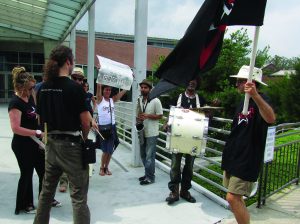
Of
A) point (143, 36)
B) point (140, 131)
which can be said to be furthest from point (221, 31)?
point (143, 36)

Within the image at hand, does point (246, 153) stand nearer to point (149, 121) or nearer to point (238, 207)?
point (238, 207)

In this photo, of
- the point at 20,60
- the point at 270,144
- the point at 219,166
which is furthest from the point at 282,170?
the point at 20,60

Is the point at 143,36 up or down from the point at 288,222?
up

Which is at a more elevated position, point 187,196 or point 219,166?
point 219,166

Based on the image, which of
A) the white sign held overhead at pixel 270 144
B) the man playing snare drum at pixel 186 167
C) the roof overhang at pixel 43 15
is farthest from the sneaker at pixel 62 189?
the roof overhang at pixel 43 15

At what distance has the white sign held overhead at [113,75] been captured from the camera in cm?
568

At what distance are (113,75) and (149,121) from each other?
3.28 ft

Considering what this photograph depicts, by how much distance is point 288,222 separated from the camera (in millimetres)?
4652

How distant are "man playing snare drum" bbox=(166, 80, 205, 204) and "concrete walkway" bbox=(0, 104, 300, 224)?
0.13 m

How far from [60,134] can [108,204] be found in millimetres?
1905

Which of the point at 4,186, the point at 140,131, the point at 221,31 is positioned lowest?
the point at 4,186

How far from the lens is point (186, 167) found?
5320 millimetres

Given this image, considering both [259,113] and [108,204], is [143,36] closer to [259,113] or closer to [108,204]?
[108,204]

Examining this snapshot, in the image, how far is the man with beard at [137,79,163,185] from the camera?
6094 mm
